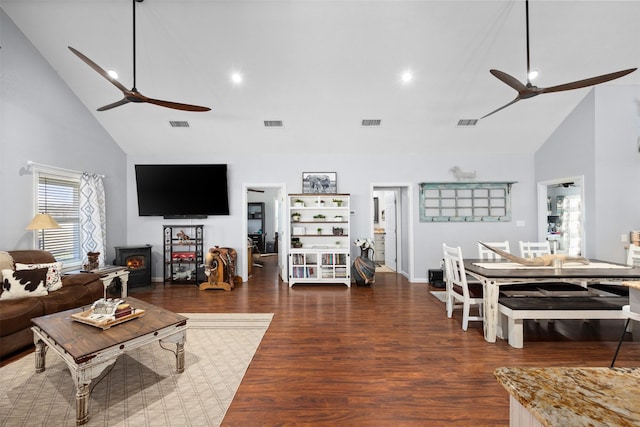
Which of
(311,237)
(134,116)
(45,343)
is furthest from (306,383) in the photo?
(134,116)

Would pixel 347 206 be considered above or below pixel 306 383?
above

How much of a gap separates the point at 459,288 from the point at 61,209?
603 cm

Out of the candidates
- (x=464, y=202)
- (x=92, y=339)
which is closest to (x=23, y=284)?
(x=92, y=339)

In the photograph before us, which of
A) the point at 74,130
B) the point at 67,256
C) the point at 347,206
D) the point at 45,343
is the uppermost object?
the point at 74,130

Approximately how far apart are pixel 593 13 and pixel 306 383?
5.22 meters

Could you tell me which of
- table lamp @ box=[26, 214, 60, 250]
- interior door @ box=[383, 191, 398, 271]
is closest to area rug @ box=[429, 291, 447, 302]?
interior door @ box=[383, 191, 398, 271]

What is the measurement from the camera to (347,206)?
217 inches

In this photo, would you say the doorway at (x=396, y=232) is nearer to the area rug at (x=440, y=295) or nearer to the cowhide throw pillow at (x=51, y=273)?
the area rug at (x=440, y=295)

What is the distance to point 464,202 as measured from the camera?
18.7 feet

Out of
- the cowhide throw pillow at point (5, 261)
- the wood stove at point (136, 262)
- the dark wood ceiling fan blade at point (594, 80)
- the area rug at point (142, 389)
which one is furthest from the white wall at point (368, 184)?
the area rug at point (142, 389)

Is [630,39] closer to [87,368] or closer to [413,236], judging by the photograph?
[413,236]

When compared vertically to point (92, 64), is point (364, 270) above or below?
below

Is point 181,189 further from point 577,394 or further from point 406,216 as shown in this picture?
point 577,394

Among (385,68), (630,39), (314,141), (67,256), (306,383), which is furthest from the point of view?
(314,141)
